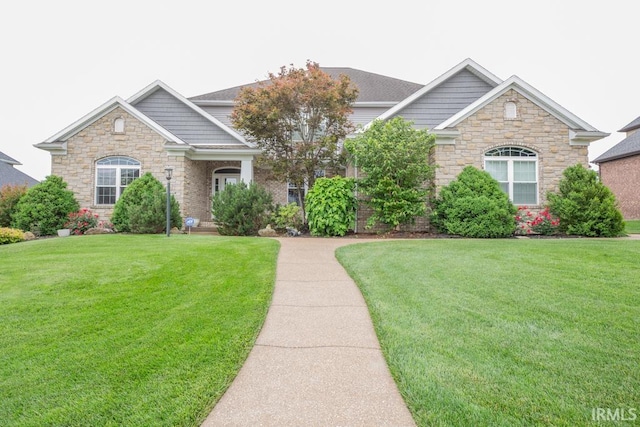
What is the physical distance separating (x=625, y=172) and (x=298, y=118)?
22877mm

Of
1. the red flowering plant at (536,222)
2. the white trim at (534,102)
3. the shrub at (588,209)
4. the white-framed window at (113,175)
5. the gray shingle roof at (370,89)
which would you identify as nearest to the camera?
the shrub at (588,209)

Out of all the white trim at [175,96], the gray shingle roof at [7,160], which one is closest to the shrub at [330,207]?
the white trim at [175,96]

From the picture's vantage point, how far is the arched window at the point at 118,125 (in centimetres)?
1391

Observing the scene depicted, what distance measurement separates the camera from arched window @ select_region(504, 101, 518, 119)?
A: 41.3ft

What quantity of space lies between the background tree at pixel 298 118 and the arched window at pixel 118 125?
4852 mm

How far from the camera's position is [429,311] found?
12.6 feet

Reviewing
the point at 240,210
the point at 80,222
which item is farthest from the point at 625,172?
the point at 80,222

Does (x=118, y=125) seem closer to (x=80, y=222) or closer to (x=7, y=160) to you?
(x=80, y=222)

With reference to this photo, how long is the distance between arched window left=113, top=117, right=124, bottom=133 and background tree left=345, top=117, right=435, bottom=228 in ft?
32.1

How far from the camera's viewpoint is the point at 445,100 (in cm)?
1442

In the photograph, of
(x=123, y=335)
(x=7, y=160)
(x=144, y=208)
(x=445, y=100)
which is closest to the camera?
(x=123, y=335)

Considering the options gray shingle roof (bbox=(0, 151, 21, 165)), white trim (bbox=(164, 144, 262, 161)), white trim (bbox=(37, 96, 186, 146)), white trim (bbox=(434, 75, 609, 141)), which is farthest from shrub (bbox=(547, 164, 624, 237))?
gray shingle roof (bbox=(0, 151, 21, 165))

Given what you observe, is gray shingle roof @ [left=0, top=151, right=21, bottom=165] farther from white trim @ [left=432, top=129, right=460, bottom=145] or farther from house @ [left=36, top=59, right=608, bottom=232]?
white trim @ [left=432, top=129, right=460, bottom=145]

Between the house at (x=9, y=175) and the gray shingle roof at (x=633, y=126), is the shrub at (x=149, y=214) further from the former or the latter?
the gray shingle roof at (x=633, y=126)
